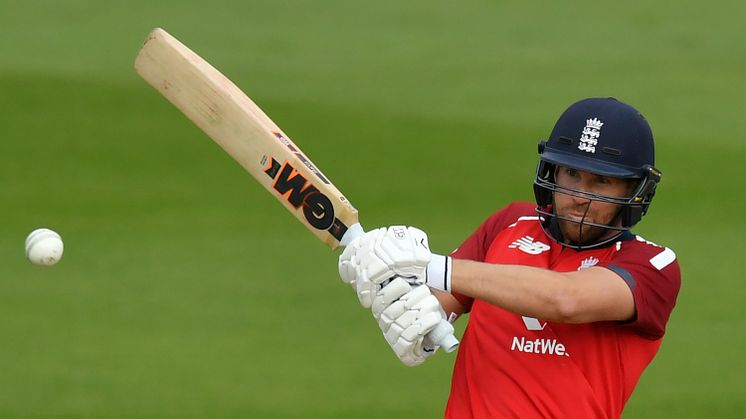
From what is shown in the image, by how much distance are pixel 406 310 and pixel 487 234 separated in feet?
1.83

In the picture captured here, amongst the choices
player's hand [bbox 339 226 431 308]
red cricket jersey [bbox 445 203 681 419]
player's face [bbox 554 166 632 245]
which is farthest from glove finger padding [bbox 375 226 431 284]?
player's face [bbox 554 166 632 245]

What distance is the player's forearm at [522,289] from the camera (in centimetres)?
329

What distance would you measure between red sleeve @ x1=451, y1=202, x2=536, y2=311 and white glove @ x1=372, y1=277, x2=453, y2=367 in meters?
0.41

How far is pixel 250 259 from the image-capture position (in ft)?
25.8

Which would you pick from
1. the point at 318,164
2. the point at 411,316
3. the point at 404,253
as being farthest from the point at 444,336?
the point at 318,164

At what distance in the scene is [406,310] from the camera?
3385mm

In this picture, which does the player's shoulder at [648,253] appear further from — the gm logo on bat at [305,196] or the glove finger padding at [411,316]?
the gm logo on bat at [305,196]

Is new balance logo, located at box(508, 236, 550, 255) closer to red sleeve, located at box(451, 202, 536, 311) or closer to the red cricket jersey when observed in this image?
the red cricket jersey

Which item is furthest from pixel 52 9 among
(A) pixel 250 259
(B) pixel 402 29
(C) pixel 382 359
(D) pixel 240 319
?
(C) pixel 382 359

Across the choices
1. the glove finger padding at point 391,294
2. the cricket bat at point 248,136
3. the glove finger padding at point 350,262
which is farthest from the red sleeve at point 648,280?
the cricket bat at point 248,136

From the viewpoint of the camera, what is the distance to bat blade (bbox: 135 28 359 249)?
3.83 m

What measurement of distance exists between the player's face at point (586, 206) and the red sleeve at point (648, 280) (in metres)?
0.09

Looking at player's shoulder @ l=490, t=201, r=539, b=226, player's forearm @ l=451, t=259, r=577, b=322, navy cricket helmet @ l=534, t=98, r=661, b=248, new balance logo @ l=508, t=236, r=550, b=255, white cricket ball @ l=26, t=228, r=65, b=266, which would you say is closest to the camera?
player's forearm @ l=451, t=259, r=577, b=322

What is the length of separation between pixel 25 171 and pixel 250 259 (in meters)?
2.13
